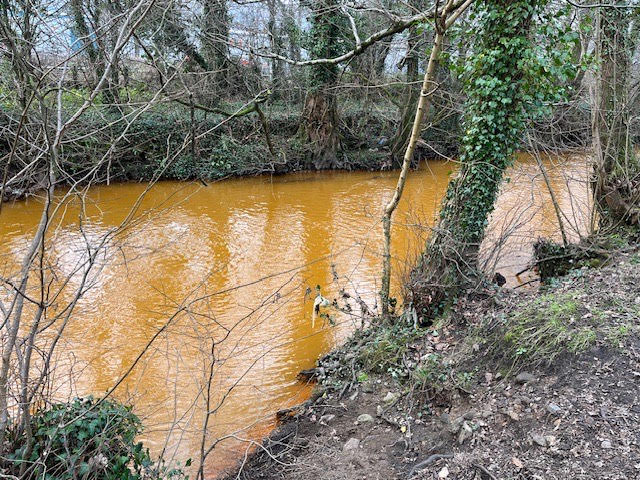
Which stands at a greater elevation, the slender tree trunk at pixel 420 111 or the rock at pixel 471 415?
the slender tree trunk at pixel 420 111

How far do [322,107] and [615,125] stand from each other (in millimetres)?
10900

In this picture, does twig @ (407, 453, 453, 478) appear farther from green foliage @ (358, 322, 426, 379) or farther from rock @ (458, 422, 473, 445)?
green foliage @ (358, 322, 426, 379)

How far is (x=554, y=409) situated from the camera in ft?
11.5

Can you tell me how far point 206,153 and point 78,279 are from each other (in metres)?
8.87

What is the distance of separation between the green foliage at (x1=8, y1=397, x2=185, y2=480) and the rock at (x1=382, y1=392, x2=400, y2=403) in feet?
7.06

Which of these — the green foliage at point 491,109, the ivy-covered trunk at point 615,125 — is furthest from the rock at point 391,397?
the ivy-covered trunk at point 615,125

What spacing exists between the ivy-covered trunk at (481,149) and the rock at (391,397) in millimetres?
1299

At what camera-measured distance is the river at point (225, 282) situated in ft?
15.6

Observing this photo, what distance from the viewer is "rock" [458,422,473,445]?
144 inches

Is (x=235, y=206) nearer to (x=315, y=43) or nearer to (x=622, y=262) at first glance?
(x=315, y=43)

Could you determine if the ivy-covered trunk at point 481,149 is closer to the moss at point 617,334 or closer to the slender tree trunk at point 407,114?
the moss at point 617,334

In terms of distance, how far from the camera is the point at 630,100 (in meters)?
7.17

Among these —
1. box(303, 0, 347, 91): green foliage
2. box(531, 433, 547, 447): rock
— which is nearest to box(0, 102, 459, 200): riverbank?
box(303, 0, 347, 91): green foliage

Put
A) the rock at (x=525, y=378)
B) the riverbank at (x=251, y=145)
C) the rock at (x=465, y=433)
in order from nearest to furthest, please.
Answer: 1. the rock at (x=465, y=433)
2. the rock at (x=525, y=378)
3. the riverbank at (x=251, y=145)
